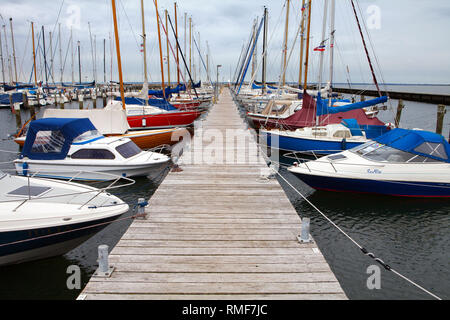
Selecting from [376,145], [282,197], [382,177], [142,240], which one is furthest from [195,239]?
[376,145]

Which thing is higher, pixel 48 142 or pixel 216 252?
pixel 48 142

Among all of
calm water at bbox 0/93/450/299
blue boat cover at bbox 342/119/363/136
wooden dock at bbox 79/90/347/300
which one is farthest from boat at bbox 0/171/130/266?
blue boat cover at bbox 342/119/363/136

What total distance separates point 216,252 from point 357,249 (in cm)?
465

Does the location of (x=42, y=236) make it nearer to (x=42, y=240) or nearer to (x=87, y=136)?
(x=42, y=240)

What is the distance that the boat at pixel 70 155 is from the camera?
12102mm

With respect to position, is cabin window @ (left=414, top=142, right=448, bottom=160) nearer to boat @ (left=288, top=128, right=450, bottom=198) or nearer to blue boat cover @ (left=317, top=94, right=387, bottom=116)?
boat @ (left=288, top=128, right=450, bottom=198)

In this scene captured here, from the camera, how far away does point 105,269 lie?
4855 mm

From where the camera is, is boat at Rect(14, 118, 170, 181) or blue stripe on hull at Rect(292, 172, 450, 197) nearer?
blue stripe on hull at Rect(292, 172, 450, 197)

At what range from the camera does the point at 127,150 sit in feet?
43.1

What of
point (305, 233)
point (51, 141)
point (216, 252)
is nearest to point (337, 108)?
point (305, 233)

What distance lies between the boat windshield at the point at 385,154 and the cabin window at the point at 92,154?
9.89 metres

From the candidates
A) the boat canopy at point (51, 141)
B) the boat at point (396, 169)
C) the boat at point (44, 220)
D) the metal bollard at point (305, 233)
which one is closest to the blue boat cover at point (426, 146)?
the boat at point (396, 169)

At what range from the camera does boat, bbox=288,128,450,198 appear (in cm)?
1077

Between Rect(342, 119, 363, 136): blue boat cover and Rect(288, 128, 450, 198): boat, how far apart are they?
4.95 m
